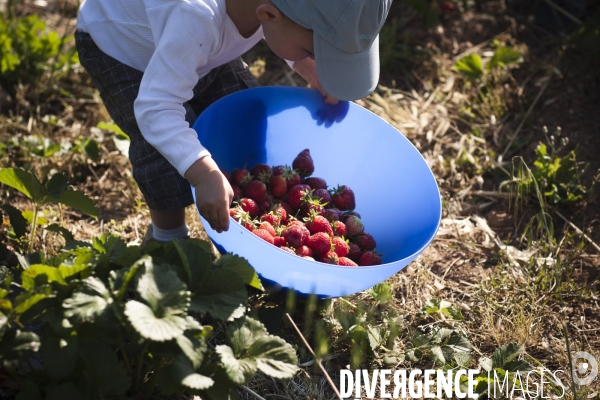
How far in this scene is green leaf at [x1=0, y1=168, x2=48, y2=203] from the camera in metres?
1.75

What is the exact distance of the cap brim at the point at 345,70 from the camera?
1.77 metres

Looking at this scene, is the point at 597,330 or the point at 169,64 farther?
the point at 597,330

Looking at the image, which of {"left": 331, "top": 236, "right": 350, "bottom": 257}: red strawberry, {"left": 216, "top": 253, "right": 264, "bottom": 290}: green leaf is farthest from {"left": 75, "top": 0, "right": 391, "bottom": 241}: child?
{"left": 331, "top": 236, "right": 350, "bottom": 257}: red strawberry

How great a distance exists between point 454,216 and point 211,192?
4.12ft

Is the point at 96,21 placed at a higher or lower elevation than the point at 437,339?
higher

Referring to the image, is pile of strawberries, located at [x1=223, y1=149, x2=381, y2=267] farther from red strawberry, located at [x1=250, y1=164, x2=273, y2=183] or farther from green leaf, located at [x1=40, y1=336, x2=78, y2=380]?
green leaf, located at [x1=40, y1=336, x2=78, y2=380]

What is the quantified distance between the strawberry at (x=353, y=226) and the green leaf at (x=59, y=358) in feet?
3.26

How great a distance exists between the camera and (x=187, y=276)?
148 cm

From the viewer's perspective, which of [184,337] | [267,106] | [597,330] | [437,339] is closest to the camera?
[184,337]

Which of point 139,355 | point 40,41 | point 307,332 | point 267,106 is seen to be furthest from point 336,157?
point 40,41

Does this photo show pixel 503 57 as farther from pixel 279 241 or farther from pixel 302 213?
pixel 279 241

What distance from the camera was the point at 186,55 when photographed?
1.75 meters

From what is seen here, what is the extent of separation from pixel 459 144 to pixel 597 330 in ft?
3.56

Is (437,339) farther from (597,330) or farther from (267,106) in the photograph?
(267,106)
